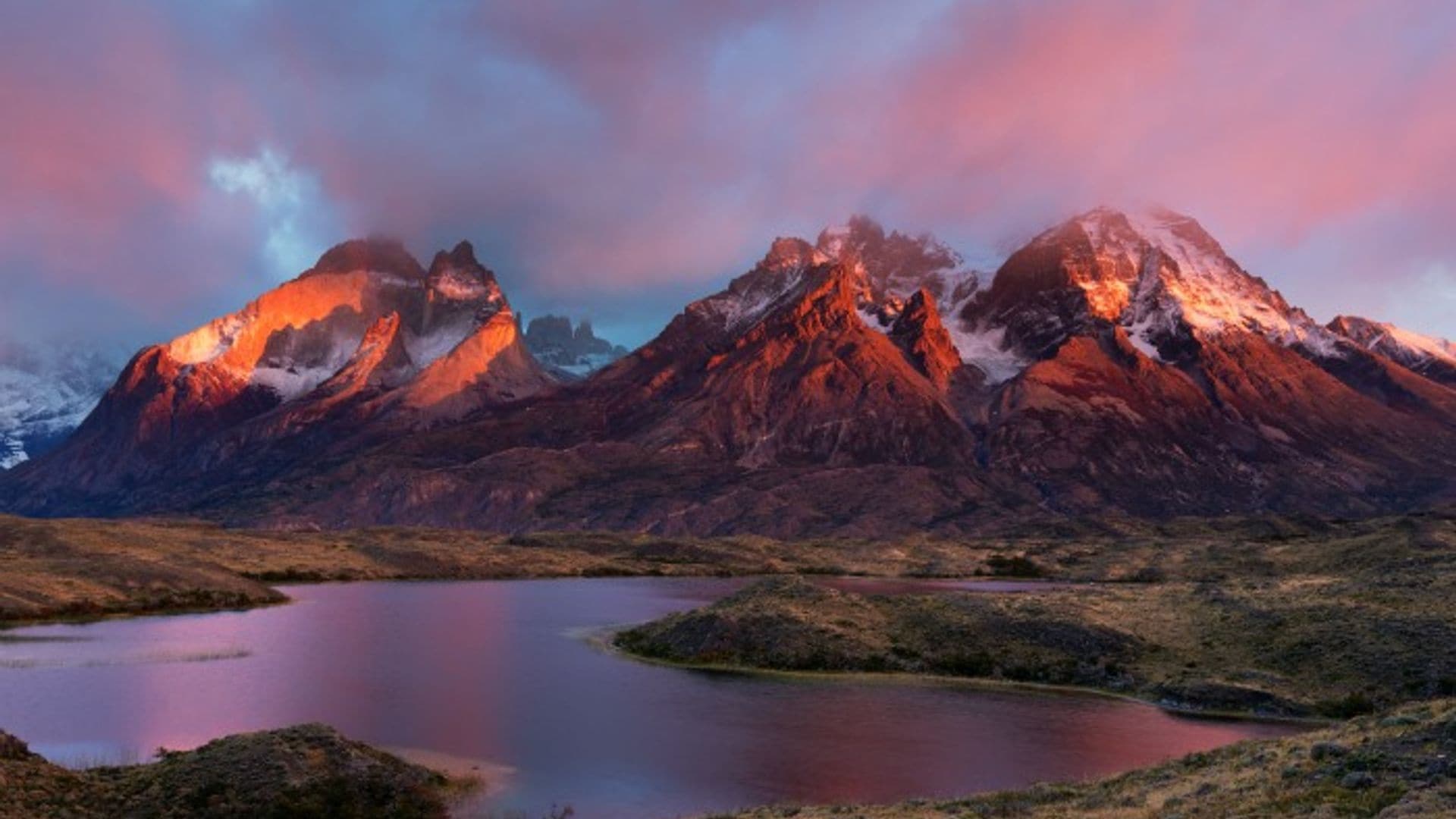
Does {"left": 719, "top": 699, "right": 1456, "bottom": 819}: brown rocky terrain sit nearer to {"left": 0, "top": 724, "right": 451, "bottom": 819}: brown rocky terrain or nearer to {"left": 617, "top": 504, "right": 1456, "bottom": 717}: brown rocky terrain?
{"left": 0, "top": 724, "right": 451, "bottom": 819}: brown rocky terrain

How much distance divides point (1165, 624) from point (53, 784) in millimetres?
81720

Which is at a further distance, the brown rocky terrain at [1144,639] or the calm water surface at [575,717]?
the brown rocky terrain at [1144,639]

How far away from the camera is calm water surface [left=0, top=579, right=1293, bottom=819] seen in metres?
51.1

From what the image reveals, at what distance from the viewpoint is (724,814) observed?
42.9 m

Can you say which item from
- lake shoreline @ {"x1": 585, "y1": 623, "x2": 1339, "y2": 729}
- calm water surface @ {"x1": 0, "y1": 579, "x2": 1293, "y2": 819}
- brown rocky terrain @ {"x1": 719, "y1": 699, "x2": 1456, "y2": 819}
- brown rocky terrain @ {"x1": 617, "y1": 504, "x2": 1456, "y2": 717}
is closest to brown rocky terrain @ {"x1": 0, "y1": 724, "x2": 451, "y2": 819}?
calm water surface @ {"x1": 0, "y1": 579, "x2": 1293, "y2": 819}

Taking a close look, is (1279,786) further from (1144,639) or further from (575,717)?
(1144,639)

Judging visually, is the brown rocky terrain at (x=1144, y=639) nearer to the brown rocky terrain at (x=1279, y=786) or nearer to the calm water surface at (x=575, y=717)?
the calm water surface at (x=575, y=717)

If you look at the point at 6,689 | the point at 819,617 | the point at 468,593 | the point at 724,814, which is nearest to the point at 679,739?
the point at 724,814

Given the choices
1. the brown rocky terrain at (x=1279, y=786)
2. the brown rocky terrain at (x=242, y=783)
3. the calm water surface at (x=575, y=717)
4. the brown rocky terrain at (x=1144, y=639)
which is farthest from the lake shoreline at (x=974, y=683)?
the brown rocky terrain at (x=242, y=783)

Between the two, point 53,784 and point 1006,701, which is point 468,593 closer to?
point 1006,701

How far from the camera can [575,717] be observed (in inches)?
2559

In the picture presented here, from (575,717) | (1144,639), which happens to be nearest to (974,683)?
(1144,639)

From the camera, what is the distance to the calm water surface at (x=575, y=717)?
168ft

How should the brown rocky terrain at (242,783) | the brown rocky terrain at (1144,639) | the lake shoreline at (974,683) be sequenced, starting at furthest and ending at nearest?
the brown rocky terrain at (1144,639)
the lake shoreline at (974,683)
the brown rocky terrain at (242,783)
